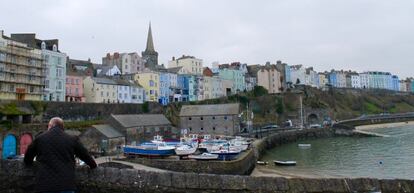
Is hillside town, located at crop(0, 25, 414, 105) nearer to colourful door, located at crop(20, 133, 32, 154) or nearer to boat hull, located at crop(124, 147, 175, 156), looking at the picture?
colourful door, located at crop(20, 133, 32, 154)

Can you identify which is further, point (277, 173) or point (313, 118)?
point (313, 118)

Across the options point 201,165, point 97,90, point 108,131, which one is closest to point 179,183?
point 201,165

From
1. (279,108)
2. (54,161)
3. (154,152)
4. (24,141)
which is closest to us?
(54,161)

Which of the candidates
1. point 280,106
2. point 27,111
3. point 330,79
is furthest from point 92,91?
point 330,79

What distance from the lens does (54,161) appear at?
21.4 ft

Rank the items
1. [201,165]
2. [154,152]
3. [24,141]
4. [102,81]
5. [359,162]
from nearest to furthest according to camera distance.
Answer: [201,165], [154,152], [24,141], [359,162], [102,81]

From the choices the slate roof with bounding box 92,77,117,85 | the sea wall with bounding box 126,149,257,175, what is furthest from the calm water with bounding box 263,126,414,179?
the slate roof with bounding box 92,77,117,85

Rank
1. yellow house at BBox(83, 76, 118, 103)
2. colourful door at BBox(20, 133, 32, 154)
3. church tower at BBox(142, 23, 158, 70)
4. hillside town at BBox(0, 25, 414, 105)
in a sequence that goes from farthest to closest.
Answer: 1. church tower at BBox(142, 23, 158, 70)
2. yellow house at BBox(83, 76, 118, 103)
3. hillside town at BBox(0, 25, 414, 105)
4. colourful door at BBox(20, 133, 32, 154)

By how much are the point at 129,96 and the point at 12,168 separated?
198 ft

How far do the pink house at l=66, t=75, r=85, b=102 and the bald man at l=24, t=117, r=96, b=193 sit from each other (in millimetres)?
56335

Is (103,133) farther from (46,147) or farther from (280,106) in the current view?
(280,106)

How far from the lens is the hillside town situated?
50594 millimetres

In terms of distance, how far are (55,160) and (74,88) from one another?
57667 millimetres

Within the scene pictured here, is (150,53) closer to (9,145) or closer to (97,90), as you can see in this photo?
(97,90)
